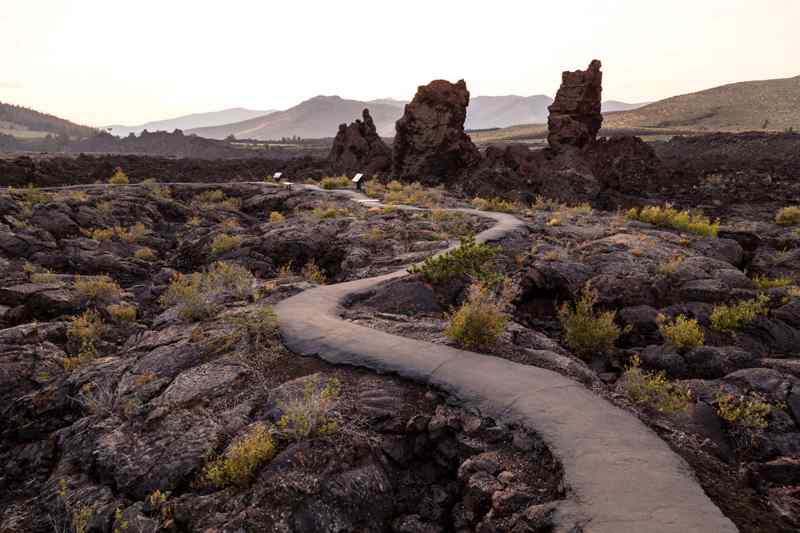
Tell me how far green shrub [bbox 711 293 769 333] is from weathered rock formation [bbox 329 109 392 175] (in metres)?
39.0

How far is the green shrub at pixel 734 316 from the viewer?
436 inches

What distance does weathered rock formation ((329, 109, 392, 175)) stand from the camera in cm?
4841

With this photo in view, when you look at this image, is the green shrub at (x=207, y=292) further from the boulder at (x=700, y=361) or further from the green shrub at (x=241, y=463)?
the boulder at (x=700, y=361)

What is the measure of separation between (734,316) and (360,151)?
43.0 metres

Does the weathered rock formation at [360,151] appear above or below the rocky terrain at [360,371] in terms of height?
above

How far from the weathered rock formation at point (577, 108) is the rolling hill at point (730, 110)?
3266 inches

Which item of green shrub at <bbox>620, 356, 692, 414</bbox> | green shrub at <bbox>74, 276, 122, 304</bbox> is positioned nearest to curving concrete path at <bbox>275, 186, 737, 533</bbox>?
green shrub at <bbox>620, 356, 692, 414</bbox>

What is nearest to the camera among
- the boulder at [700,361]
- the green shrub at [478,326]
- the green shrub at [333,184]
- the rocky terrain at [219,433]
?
the rocky terrain at [219,433]

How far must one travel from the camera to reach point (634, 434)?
5.92m

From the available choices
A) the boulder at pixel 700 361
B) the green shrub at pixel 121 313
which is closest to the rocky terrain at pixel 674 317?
the boulder at pixel 700 361

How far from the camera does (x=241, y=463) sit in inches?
229

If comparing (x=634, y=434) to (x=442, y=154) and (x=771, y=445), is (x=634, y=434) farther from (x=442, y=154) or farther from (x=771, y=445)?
(x=442, y=154)

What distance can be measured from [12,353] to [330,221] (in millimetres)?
12829

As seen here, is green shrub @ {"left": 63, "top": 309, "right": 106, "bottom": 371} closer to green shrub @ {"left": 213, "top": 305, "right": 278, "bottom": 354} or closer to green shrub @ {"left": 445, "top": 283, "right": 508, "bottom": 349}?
green shrub @ {"left": 213, "top": 305, "right": 278, "bottom": 354}
